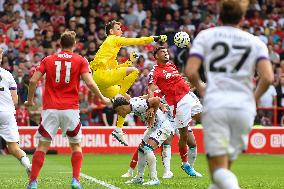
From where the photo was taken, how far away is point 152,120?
13.7 m

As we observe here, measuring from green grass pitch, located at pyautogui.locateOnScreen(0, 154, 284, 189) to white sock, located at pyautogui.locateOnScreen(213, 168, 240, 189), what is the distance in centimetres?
519

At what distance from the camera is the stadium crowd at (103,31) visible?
25.3 m

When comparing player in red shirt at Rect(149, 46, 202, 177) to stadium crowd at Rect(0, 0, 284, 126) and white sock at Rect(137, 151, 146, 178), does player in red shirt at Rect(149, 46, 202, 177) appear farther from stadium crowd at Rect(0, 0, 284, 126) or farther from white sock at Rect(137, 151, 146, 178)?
stadium crowd at Rect(0, 0, 284, 126)

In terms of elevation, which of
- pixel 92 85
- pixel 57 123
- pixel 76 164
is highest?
pixel 92 85

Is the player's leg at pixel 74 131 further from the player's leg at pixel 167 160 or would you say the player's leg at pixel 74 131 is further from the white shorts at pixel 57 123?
the player's leg at pixel 167 160

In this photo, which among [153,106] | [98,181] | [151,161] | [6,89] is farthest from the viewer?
[98,181]

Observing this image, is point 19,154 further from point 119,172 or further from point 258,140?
point 258,140

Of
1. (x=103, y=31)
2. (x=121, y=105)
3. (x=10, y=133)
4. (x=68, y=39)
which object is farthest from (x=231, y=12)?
(x=103, y=31)

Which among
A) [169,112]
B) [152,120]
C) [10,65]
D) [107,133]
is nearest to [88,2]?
[10,65]

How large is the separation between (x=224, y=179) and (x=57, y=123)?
4475mm

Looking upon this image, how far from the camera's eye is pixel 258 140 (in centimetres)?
2455

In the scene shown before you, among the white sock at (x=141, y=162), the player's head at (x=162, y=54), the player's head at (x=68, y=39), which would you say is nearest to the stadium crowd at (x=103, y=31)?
the player's head at (x=162, y=54)

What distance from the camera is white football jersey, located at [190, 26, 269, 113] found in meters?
8.24

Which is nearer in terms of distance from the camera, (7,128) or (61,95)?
(61,95)
